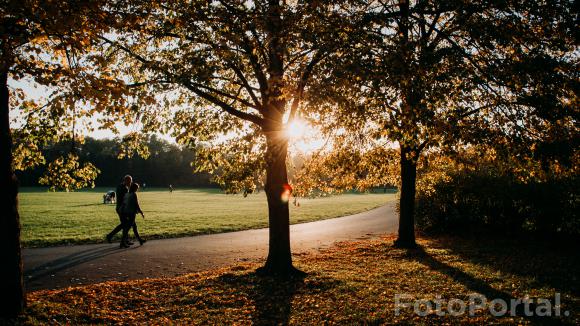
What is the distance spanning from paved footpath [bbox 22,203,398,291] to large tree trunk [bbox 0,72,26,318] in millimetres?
2252

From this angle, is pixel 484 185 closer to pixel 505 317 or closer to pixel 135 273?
pixel 505 317

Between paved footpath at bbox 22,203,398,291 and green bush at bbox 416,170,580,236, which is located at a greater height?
green bush at bbox 416,170,580,236

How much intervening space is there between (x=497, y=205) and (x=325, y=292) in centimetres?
1030

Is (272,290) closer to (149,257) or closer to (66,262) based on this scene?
(149,257)

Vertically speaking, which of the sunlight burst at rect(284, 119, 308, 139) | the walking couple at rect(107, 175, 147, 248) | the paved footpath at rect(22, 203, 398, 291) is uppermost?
the sunlight burst at rect(284, 119, 308, 139)

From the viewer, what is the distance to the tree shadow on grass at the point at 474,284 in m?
5.49

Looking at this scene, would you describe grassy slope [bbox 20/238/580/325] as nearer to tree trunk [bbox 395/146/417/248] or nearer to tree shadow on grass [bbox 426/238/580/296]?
tree shadow on grass [bbox 426/238/580/296]

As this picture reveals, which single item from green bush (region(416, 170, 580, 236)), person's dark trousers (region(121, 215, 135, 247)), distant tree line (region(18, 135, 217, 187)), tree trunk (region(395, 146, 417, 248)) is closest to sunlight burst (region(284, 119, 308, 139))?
tree trunk (region(395, 146, 417, 248))

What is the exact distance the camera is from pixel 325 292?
7.22 m

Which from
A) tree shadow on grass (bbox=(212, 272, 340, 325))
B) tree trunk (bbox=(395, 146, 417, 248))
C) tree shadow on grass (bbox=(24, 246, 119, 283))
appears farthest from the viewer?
tree trunk (bbox=(395, 146, 417, 248))

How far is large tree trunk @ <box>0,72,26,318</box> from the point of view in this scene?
214 inches

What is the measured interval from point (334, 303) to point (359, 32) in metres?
4.91

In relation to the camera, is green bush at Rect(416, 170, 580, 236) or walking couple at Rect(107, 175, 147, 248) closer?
green bush at Rect(416, 170, 580, 236)

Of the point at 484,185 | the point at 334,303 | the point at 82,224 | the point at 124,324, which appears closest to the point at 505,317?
the point at 334,303
